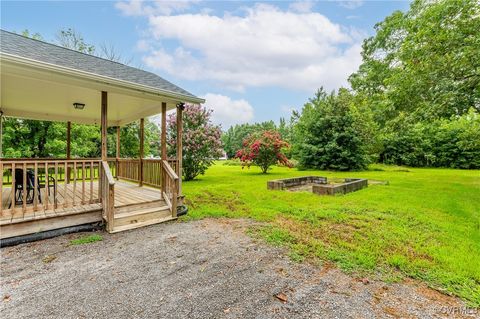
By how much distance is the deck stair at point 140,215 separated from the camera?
4.76 m

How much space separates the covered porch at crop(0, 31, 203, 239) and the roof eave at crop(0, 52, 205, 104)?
0.01 metres

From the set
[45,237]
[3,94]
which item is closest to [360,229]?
[45,237]

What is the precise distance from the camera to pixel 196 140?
11531 mm

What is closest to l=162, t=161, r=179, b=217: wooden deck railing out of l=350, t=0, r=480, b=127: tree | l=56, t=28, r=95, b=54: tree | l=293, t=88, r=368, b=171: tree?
l=350, t=0, r=480, b=127: tree

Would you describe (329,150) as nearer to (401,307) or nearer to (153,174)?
(153,174)

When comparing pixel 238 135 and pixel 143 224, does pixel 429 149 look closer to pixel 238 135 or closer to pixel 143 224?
pixel 143 224

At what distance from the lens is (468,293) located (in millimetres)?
2582

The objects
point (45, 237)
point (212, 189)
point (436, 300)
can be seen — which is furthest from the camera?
point (212, 189)

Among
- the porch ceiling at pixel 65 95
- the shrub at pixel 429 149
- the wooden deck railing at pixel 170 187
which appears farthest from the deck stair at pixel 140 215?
the shrub at pixel 429 149

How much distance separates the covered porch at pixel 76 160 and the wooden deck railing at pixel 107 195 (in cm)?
2

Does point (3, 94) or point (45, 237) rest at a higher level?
point (3, 94)

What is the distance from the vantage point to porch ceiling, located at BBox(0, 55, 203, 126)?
12.9ft

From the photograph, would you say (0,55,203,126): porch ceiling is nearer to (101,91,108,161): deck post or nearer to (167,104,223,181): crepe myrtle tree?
(101,91,108,161): deck post

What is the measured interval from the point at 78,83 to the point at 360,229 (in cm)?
593
